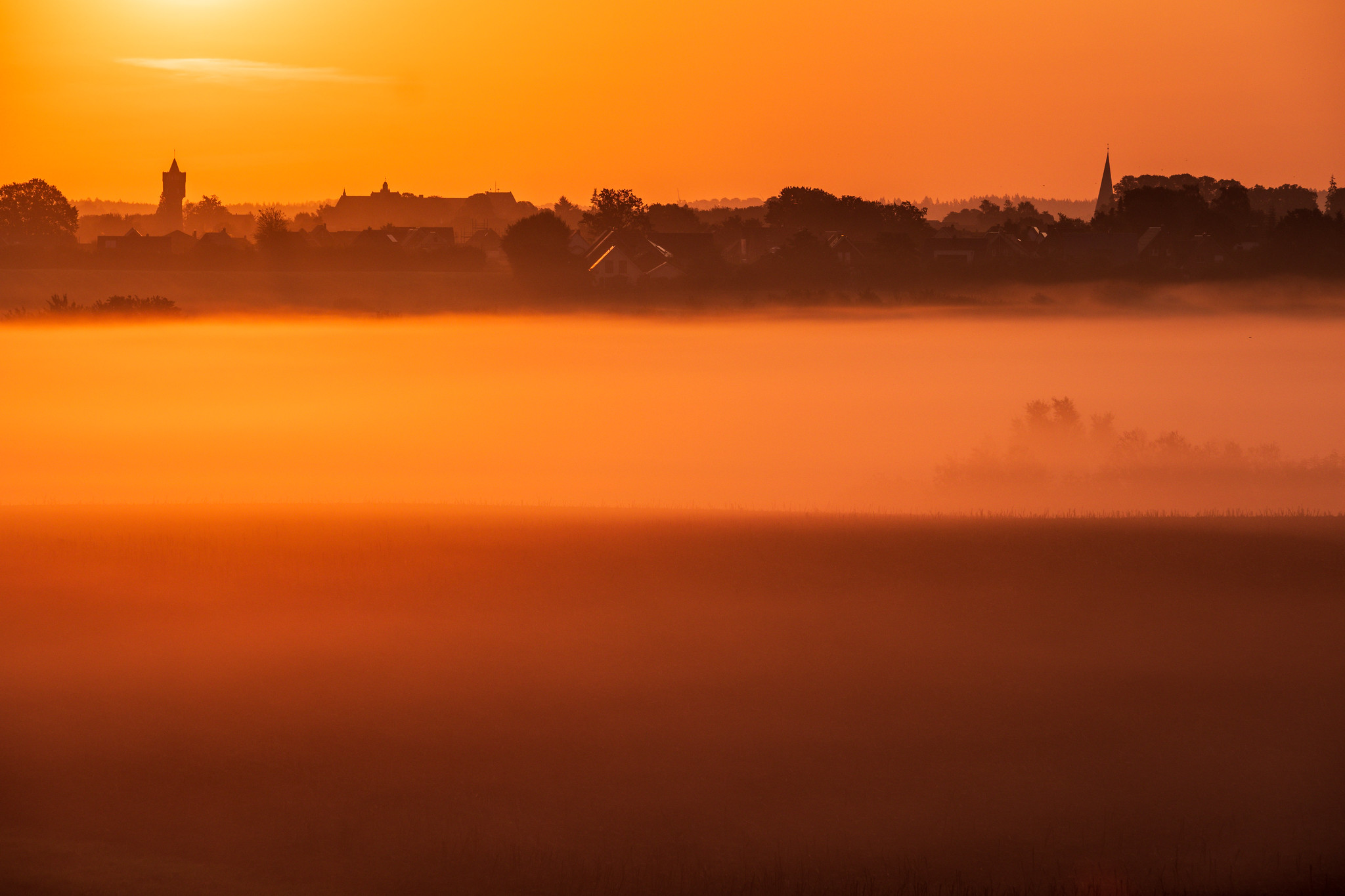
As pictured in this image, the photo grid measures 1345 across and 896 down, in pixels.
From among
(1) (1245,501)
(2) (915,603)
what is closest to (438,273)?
(1) (1245,501)

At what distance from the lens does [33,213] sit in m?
111

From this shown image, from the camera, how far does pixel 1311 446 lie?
255 ft

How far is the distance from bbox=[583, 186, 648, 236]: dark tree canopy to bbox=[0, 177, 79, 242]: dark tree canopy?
148 ft

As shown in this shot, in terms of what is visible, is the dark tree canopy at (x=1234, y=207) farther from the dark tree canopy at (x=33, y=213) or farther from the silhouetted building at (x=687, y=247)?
the dark tree canopy at (x=33, y=213)

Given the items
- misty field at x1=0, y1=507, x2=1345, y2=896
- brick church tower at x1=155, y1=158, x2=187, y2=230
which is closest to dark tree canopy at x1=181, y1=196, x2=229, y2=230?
brick church tower at x1=155, y1=158, x2=187, y2=230

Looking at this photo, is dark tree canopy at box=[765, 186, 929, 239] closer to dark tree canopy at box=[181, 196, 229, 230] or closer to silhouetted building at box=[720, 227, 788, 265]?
silhouetted building at box=[720, 227, 788, 265]

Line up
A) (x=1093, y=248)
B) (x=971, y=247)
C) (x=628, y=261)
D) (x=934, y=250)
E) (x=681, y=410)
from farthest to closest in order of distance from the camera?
(x=1093, y=248), (x=971, y=247), (x=934, y=250), (x=681, y=410), (x=628, y=261)

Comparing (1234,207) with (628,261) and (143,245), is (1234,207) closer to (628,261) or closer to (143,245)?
(628,261)

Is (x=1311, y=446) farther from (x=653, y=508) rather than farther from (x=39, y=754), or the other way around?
(x=39, y=754)

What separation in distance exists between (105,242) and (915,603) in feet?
345

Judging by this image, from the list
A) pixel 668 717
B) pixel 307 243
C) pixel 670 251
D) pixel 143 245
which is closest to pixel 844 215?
pixel 670 251

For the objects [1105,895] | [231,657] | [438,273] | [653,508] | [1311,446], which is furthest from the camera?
[438,273]

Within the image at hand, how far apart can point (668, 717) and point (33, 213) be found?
112 meters

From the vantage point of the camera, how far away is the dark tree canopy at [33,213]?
10794 centimetres
